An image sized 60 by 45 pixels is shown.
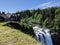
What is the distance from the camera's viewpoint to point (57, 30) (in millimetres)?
58344

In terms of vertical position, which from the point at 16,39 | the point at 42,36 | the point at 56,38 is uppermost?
the point at 16,39

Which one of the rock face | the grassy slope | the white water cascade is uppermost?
the grassy slope

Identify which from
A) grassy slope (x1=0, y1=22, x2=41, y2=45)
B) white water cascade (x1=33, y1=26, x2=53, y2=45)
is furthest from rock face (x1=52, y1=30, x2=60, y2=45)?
grassy slope (x1=0, y1=22, x2=41, y2=45)

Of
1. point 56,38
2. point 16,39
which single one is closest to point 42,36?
point 16,39

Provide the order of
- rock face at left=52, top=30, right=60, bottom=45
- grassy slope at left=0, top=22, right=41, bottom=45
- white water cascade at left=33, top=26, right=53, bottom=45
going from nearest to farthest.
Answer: grassy slope at left=0, top=22, right=41, bottom=45 < white water cascade at left=33, top=26, right=53, bottom=45 < rock face at left=52, top=30, right=60, bottom=45

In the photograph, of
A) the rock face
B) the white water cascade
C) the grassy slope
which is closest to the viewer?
the grassy slope

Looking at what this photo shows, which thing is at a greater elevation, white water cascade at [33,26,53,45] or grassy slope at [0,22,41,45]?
grassy slope at [0,22,41,45]

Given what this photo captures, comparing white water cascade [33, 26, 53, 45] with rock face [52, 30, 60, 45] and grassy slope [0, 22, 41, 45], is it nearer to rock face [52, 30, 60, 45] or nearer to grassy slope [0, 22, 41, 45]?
grassy slope [0, 22, 41, 45]

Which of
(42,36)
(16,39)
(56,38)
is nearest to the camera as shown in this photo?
(16,39)

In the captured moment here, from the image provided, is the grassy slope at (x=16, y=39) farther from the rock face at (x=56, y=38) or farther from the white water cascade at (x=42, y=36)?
the rock face at (x=56, y=38)

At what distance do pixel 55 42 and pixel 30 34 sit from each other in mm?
42480

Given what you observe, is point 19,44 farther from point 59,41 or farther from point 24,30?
point 59,41

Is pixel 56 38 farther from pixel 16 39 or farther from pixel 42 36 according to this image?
pixel 16 39

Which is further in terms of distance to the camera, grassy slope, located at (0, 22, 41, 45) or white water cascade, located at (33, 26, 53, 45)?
white water cascade, located at (33, 26, 53, 45)
